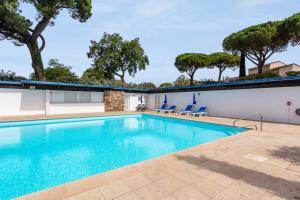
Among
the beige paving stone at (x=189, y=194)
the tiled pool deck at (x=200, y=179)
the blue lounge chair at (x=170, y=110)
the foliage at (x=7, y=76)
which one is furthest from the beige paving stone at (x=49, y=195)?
the foliage at (x=7, y=76)

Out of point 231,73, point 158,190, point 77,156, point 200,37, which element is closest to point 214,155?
point 158,190

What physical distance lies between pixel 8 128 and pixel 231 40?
1893cm

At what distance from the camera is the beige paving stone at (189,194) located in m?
2.55

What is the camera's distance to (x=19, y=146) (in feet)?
21.7

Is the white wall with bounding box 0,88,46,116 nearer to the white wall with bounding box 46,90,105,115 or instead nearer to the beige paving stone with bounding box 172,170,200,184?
the white wall with bounding box 46,90,105,115

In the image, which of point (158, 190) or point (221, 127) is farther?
point (221, 127)

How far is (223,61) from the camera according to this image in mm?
25797

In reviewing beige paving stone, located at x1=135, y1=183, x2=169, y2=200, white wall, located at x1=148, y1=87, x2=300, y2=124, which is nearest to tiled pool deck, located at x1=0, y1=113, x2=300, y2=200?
beige paving stone, located at x1=135, y1=183, x2=169, y2=200

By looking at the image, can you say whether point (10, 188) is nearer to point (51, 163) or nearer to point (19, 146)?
point (51, 163)

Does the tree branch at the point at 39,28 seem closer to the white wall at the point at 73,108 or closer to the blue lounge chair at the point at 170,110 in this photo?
the white wall at the point at 73,108

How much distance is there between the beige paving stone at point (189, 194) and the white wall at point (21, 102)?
568 inches

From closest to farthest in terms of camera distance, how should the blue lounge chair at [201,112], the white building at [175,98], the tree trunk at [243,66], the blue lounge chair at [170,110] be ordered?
the white building at [175,98], the blue lounge chair at [201,112], the blue lounge chair at [170,110], the tree trunk at [243,66]

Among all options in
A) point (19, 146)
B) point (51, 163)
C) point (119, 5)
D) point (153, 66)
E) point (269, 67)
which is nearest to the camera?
A: point (51, 163)

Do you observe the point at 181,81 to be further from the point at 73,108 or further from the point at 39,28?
the point at 39,28
